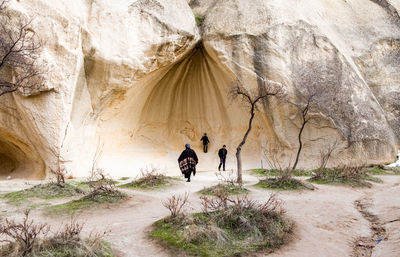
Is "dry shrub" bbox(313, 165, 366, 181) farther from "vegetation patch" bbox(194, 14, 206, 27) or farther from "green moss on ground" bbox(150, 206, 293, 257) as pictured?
"vegetation patch" bbox(194, 14, 206, 27)

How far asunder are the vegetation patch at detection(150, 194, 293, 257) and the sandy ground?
161mm

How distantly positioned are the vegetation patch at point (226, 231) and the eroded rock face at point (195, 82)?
24.1 ft

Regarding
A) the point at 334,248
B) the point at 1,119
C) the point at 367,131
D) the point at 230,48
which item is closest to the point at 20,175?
the point at 1,119

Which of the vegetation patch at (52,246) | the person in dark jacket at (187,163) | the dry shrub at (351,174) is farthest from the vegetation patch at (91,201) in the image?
the dry shrub at (351,174)

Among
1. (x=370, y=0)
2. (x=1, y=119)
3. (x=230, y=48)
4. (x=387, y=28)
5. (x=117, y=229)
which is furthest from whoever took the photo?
(x=370, y=0)

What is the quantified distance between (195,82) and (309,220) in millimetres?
12622

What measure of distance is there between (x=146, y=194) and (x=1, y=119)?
6.56m

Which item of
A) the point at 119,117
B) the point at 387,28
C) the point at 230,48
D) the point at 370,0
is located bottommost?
the point at 119,117

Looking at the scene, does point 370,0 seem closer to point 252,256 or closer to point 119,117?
point 119,117

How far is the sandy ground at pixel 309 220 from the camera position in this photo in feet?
11.7

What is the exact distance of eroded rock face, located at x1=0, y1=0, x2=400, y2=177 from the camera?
10.5m

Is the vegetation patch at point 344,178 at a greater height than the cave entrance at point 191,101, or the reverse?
the cave entrance at point 191,101

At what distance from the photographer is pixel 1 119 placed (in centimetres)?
1038

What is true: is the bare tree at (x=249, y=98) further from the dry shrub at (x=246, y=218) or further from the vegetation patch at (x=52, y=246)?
the vegetation patch at (x=52, y=246)
